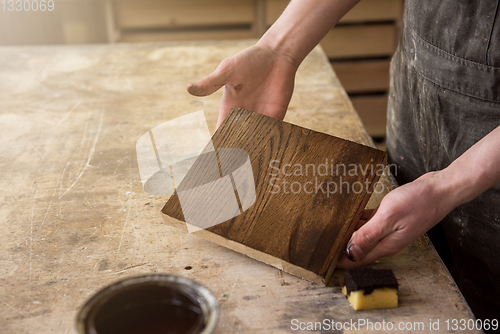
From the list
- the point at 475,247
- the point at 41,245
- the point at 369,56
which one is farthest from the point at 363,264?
the point at 369,56

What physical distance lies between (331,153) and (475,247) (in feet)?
1.32

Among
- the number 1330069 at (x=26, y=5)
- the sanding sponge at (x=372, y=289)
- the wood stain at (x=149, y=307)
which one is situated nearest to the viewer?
the wood stain at (x=149, y=307)

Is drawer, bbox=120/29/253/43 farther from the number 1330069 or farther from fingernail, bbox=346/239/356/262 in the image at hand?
fingernail, bbox=346/239/356/262

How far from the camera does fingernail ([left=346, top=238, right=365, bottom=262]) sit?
66 centimetres

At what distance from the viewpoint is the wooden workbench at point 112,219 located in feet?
2.04

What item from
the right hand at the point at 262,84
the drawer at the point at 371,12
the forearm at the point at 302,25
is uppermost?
the forearm at the point at 302,25

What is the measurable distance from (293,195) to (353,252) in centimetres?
14

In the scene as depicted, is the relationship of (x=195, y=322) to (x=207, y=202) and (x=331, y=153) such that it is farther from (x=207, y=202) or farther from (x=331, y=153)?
(x=331, y=153)

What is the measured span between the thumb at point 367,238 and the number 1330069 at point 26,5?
271cm

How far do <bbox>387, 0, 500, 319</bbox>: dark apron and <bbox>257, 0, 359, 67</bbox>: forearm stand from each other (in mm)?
173

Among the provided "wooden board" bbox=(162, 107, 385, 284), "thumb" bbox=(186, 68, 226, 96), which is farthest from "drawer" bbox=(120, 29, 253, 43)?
"wooden board" bbox=(162, 107, 385, 284)

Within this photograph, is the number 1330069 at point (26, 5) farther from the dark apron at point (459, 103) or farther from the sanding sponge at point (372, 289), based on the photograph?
the sanding sponge at point (372, 289)

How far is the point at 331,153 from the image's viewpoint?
0.76m

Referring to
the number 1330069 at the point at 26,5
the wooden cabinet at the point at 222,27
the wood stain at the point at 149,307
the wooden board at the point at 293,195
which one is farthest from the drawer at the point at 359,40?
the wood stain at the point at 149,307
